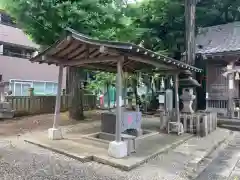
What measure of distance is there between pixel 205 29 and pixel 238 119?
709cm

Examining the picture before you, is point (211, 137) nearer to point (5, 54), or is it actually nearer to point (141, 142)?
point (141, 142)

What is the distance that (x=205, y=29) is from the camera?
50.5 ft

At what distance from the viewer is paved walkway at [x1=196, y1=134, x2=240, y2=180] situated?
463cm

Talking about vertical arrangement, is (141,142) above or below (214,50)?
below

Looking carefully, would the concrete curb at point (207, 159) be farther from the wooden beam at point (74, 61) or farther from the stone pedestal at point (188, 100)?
the wooden beam at point (74, 61)

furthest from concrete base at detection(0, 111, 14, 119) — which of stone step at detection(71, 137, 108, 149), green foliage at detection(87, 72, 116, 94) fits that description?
green foliage at detection(87, 72, 116, 94)

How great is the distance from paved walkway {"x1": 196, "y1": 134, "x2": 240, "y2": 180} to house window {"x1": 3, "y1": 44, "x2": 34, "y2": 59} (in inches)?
Result: 607

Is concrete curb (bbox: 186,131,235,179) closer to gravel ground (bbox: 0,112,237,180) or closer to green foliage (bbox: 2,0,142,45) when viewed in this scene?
gravel ground (bbox: 0,112,237,180)

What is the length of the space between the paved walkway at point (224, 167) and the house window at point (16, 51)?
15.4 metres

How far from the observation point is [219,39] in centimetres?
1374

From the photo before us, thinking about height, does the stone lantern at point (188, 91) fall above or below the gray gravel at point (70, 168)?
above

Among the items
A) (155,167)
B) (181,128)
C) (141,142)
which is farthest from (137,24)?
(155,167)

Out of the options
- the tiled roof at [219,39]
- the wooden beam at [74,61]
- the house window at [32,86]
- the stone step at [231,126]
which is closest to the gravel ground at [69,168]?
the wooden beam at [74,61]

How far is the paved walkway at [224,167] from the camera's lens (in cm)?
463
